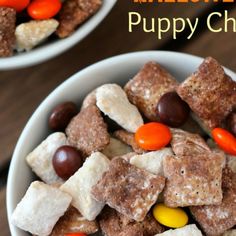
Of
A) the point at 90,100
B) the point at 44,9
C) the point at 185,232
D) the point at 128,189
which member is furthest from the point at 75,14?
the point at 185,232

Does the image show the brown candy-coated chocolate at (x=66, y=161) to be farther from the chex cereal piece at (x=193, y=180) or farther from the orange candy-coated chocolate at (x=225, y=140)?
the orange candy-coated chocolate at (x=225, y=140)

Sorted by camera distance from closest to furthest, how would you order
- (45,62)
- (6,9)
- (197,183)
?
(197,183) → (6,9) → (45,62)

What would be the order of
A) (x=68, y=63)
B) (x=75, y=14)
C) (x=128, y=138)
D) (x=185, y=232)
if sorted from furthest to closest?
(x=68, y=63)
(x=75, y=14)
(x=128, y=138)
(x=185, y=232)

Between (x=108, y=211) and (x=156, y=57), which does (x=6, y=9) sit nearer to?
(x=156, y=57)

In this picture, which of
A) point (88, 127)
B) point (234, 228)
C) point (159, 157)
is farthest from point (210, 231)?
point (88, 127)

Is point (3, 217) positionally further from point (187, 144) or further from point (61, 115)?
point (187, 144)

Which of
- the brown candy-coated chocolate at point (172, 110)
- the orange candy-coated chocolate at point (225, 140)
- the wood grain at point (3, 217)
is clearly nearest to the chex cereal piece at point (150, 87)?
the brown candy-coated chocolate at point (172, 110)
